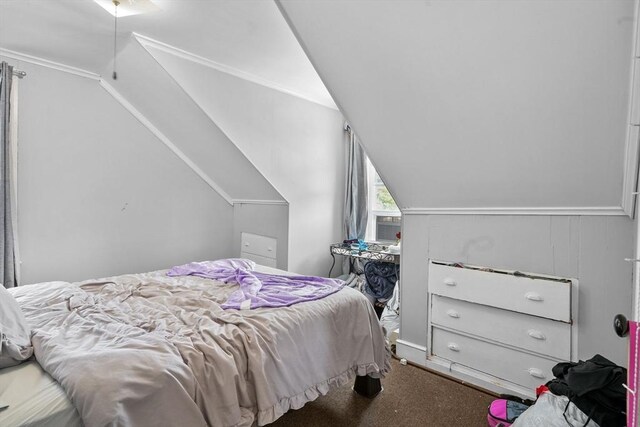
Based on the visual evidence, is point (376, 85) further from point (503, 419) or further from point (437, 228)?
point (503, 419)

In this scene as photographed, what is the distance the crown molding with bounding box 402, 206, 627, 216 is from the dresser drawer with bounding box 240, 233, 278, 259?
175 cm

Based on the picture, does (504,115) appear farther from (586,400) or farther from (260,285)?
(260,285)

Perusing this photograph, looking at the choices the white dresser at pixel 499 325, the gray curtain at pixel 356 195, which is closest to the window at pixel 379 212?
the gray curtain at pixel 356 195

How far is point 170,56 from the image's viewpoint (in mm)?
2617

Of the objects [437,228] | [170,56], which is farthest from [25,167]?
[437,228]

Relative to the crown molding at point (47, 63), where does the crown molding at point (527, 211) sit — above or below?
below

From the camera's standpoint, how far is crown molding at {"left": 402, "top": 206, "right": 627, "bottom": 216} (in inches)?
69.4

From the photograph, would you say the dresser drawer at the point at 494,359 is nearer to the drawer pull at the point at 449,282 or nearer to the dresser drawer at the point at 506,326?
the dresser drawer at the point at 506,326

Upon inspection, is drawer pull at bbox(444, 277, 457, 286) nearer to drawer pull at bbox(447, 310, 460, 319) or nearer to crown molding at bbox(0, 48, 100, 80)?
drawer pull at bbox(447, 310, 460, 319)

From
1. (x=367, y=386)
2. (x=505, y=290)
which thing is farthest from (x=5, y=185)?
(x=505, y=290)

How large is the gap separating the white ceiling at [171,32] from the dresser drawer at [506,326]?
225 cm

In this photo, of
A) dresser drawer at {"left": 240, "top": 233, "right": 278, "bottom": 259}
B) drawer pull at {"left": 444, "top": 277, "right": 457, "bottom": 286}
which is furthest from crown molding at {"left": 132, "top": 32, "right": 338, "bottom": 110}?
drawer pull at {"left": 444, "top": 277, "right": 457, "bottom": 286}

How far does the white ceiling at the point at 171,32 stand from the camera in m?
2.02

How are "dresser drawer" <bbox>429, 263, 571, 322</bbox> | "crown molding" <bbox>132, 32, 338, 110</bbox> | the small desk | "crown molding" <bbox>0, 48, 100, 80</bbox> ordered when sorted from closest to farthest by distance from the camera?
"dresser drawer" <bbox>429, 263, 571, 322</bbox>
"crown molding" <bbox>132, 32, 338, 110</bbox>
"crown molding" <bbox>0, 48, 100, 80</bbox>
the small desk
